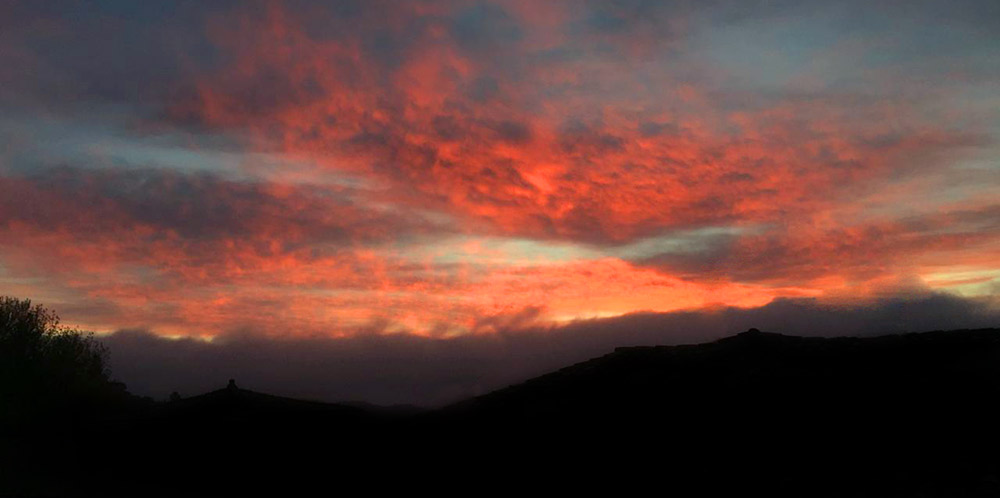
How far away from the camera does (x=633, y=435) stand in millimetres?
26500

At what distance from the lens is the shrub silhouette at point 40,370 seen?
56.9 m

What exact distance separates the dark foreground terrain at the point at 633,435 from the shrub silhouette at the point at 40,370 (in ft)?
77.3

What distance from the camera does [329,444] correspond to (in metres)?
31.5

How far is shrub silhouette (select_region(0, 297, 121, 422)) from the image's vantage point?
56.9 m

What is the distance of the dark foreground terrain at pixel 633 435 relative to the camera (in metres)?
21.4

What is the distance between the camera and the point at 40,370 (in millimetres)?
61031

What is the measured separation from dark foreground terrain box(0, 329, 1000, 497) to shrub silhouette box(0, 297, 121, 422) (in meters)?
23.6

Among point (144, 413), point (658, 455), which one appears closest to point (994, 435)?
point (658, 455)

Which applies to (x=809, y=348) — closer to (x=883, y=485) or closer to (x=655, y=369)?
(x=655, y=369)

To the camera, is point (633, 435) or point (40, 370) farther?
point (40, 370)

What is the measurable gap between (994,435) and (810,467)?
4763 millimetres

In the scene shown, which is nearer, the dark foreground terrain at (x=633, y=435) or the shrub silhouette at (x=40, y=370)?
the dark foreground terrain at (x=633, y=435)

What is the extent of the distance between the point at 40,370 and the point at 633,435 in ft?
180

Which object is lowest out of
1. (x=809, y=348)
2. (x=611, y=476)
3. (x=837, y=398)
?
(x=611, y=476)
